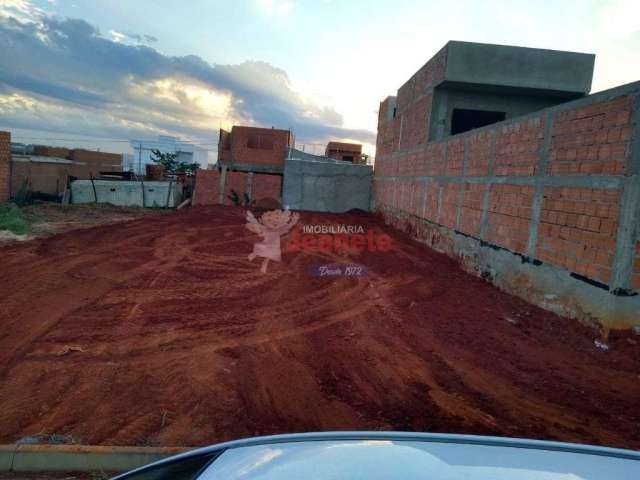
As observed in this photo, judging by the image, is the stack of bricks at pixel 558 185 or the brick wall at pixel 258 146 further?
the brick wall at pixel 258 146

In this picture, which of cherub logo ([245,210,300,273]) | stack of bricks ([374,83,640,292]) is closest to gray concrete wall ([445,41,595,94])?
stack of bricks ([374,83,640,292])

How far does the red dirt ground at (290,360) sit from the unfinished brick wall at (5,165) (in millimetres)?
11618

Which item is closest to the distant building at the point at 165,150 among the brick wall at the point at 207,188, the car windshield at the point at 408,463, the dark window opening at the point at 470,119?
the brick wall at the point at 207,188

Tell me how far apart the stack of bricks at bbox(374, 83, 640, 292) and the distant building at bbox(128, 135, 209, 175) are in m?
36.7

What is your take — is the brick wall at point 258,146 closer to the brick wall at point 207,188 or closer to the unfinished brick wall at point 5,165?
the brick wall at point 207,188

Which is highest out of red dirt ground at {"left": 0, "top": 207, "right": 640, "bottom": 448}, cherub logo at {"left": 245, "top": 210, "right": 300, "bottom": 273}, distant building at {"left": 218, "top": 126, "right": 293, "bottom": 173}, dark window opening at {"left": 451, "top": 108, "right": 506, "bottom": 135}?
dark window opening at {"left": 451, "top": 108, "right": 506, "bottom": 135}

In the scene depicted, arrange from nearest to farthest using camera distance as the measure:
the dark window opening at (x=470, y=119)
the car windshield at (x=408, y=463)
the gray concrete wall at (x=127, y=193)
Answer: the car windshield at (x=408, y=463) → the dark window opening at (x=470, y=119) → the gray concrete wall at (x=127, y=193)

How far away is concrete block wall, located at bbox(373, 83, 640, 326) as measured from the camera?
436cm

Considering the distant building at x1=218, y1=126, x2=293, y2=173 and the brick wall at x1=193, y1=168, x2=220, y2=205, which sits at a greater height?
the distant building at x1=218, y1=126, x2=293, y2=173

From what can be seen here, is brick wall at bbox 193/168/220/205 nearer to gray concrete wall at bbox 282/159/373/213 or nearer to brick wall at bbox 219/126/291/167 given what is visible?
brick wall at bbox 219/126/291/167

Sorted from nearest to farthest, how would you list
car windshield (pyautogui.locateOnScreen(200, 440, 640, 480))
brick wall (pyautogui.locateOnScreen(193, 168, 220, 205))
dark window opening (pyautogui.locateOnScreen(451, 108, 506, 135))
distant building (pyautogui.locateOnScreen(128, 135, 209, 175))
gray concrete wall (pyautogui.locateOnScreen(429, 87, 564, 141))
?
car windshield (pyautogui.locateOnScreen(200, 440, 640, 480))
gray concrete wall (pyautogui.locateOnScreen(429, 87, 564, 141))
dark window opening (pyautogui.locateOnScreen(451, 108, 506, 135))
brick wall (pyautogui.locateOnScreen(193, 168, 220, 205))
distant building (pyautogui.locateOnScreen(128, 135, 209, 175))

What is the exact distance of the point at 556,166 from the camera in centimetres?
555

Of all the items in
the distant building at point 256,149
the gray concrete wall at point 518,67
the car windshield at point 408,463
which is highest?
the gray concrete wall at point 518,67

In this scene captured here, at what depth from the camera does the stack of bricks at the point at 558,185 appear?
4.40 metres
